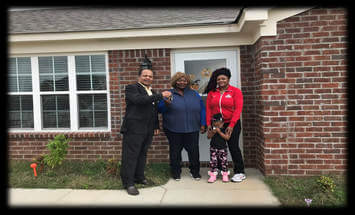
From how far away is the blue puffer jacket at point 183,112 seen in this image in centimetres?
407

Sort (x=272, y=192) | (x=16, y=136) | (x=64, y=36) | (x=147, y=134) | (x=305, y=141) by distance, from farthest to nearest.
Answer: (x=16, y=136) → (x=64, y=36) → (x=305, y=141) → (x=147, y=134) → (x=272, y=192)

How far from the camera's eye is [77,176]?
14.4ft

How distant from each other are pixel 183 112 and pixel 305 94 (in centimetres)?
199

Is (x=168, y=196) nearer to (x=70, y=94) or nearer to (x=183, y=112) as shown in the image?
(x=183, y=112)

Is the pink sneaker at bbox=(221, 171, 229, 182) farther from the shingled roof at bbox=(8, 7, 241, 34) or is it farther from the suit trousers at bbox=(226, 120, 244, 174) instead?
the shingled roof at bbox=(8, 7, 241, 34)

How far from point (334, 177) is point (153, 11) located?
18.0ft

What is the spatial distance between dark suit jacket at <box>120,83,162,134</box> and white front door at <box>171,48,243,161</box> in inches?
59.4

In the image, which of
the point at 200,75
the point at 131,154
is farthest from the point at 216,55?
the point at 131,154

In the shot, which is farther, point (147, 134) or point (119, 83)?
point (119, 83)

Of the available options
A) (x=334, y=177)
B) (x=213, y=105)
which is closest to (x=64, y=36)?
(x=213, y=105)

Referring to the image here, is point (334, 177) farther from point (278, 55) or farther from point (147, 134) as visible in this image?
point (147, 134)

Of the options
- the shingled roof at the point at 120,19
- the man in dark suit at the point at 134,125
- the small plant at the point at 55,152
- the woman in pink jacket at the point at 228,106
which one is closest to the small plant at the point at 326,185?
the woman in pink jacket at the point at 228,106

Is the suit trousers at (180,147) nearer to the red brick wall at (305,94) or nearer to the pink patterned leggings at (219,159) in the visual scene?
the pink patterned leggings at (219,159)
